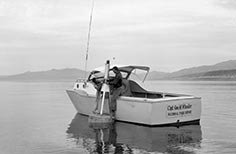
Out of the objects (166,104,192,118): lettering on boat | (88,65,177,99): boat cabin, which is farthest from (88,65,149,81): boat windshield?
(166,104,192,118): lettering on boat

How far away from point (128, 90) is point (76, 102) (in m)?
2.75

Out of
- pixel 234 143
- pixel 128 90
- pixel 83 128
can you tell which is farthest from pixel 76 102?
pixel 234 143

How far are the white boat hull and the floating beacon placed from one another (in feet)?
1.94

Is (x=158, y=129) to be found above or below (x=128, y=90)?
below

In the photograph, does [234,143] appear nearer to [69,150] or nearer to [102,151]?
[102,151]

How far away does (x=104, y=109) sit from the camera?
51.1 ft

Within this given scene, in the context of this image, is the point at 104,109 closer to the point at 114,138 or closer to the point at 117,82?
the point at 117,82

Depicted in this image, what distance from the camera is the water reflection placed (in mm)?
10269

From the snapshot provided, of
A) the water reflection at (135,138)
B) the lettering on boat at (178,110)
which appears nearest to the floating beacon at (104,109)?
the water reflection at (135,138)

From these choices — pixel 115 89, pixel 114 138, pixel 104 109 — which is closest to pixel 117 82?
Answer: pixel 115 89

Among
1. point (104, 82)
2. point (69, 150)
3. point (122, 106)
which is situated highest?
point (104, 82)

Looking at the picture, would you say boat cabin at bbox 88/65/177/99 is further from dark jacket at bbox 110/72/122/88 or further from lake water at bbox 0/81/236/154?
lake water at bbox 0/81/236/154

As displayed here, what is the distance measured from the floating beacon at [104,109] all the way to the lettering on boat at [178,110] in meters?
2.46

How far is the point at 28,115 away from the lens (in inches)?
746
